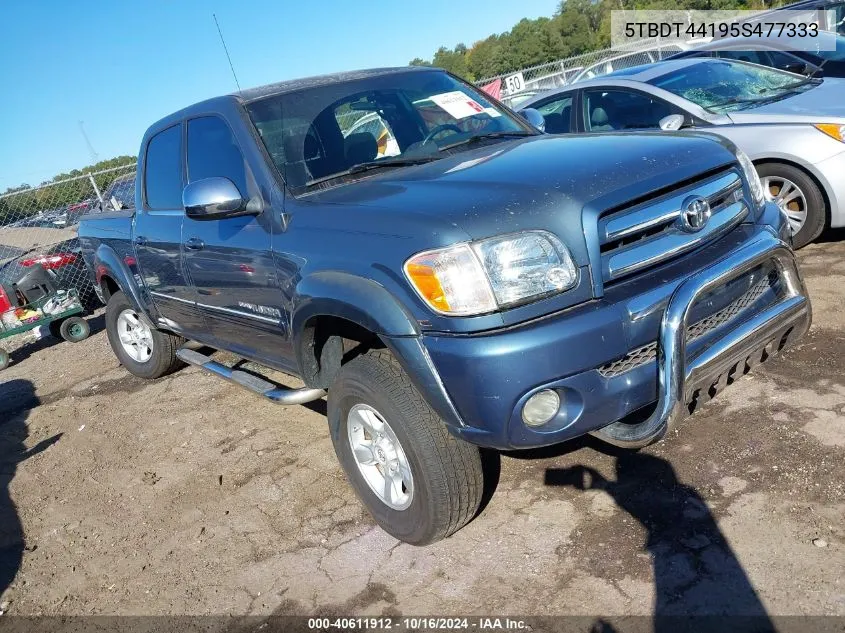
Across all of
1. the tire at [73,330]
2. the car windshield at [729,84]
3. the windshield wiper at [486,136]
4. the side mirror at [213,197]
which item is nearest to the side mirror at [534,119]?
the windshield wiper at [486,136]

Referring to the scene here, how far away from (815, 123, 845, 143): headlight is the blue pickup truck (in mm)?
2526

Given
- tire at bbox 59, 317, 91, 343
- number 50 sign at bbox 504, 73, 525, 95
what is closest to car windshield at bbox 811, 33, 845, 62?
number 50 sign at bbox 504, 73, 525, 95

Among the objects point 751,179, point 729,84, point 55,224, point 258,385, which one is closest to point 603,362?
point 751,179

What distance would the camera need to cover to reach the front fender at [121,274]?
5078 mm

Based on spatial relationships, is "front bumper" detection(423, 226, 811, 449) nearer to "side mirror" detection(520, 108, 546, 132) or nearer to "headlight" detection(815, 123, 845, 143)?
"side mirror" detection(520, 108, 546, 132)

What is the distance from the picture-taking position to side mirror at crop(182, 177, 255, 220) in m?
3.17

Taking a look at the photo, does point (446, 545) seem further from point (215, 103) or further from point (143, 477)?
point (215, 103)

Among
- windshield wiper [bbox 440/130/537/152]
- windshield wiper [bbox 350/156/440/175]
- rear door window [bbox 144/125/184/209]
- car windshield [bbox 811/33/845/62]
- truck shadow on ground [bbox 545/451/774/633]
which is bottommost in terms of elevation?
truck shadow on ground [bbox 545/451/774/633]

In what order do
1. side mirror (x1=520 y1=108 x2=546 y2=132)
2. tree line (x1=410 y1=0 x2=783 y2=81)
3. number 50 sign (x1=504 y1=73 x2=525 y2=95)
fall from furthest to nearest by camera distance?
tree line (x1=410 y1=0 x2=783 y2=81), number 50 sign (x1=504 y1=73 x2=525 y2=95), side mirror (x1=520 y1=108 x2=546 y2=132)

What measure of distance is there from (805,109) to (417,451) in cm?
450

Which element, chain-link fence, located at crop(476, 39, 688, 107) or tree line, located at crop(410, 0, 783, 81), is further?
tree line, located at crop(410, 0, 783, 81)

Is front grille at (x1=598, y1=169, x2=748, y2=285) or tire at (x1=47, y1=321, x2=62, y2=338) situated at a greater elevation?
front grille at (x1=598, y1=169, x2=748, y2=285)

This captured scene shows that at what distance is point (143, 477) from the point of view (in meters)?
4.30

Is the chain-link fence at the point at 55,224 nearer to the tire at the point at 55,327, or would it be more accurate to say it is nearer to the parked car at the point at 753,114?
the tire at the point at 55,327
